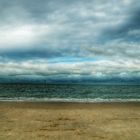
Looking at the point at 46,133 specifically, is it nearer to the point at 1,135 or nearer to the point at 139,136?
the point at 1,135

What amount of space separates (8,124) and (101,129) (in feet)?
19.5

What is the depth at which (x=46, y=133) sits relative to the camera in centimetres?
1502

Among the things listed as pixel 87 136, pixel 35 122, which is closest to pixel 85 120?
pixel 35 122

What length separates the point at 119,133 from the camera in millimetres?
15234

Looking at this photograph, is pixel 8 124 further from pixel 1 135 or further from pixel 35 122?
pixel 1 135

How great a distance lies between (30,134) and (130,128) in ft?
20.1

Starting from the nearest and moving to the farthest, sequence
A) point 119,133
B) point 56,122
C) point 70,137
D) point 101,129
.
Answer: point 70,137 < point 119,133 < point 101,129 < point 56,122

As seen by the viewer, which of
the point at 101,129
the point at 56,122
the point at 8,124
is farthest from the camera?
the point at 56,122

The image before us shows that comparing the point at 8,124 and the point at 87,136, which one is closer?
the point at 87,136

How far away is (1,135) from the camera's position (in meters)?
14.3

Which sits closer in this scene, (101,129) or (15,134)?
(15,134)

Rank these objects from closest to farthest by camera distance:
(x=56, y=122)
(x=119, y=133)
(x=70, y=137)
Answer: (x=70, y=137)
(x=119, y=133)
(x=56, y=122)

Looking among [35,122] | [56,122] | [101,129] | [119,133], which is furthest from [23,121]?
[119,133]

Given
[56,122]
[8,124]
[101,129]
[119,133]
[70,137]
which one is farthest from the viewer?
[56,122]
